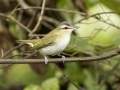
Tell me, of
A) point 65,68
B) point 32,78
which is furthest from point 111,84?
point 32,78

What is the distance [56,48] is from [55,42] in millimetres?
110

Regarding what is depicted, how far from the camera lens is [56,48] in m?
3.07

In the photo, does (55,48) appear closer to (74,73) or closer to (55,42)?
(55,42)

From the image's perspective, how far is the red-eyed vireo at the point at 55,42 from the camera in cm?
307

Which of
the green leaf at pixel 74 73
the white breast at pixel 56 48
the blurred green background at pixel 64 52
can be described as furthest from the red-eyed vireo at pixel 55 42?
the green leaf at pixel 74 73

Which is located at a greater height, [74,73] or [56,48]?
[56,48]

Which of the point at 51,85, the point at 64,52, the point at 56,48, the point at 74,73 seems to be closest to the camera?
the point at 56,48

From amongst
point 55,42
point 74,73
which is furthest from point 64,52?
point 55,42

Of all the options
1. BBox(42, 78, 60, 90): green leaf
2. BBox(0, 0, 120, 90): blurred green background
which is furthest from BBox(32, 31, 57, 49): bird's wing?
BBox(42, 78, 60, 90): green leaf

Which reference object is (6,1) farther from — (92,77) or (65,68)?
(92,77)

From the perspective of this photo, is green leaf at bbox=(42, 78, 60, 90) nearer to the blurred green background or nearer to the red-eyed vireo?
the blurred green background

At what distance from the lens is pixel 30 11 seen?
4000mm

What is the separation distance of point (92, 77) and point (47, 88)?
0.79m

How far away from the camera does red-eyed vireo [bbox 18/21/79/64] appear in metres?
3.07
